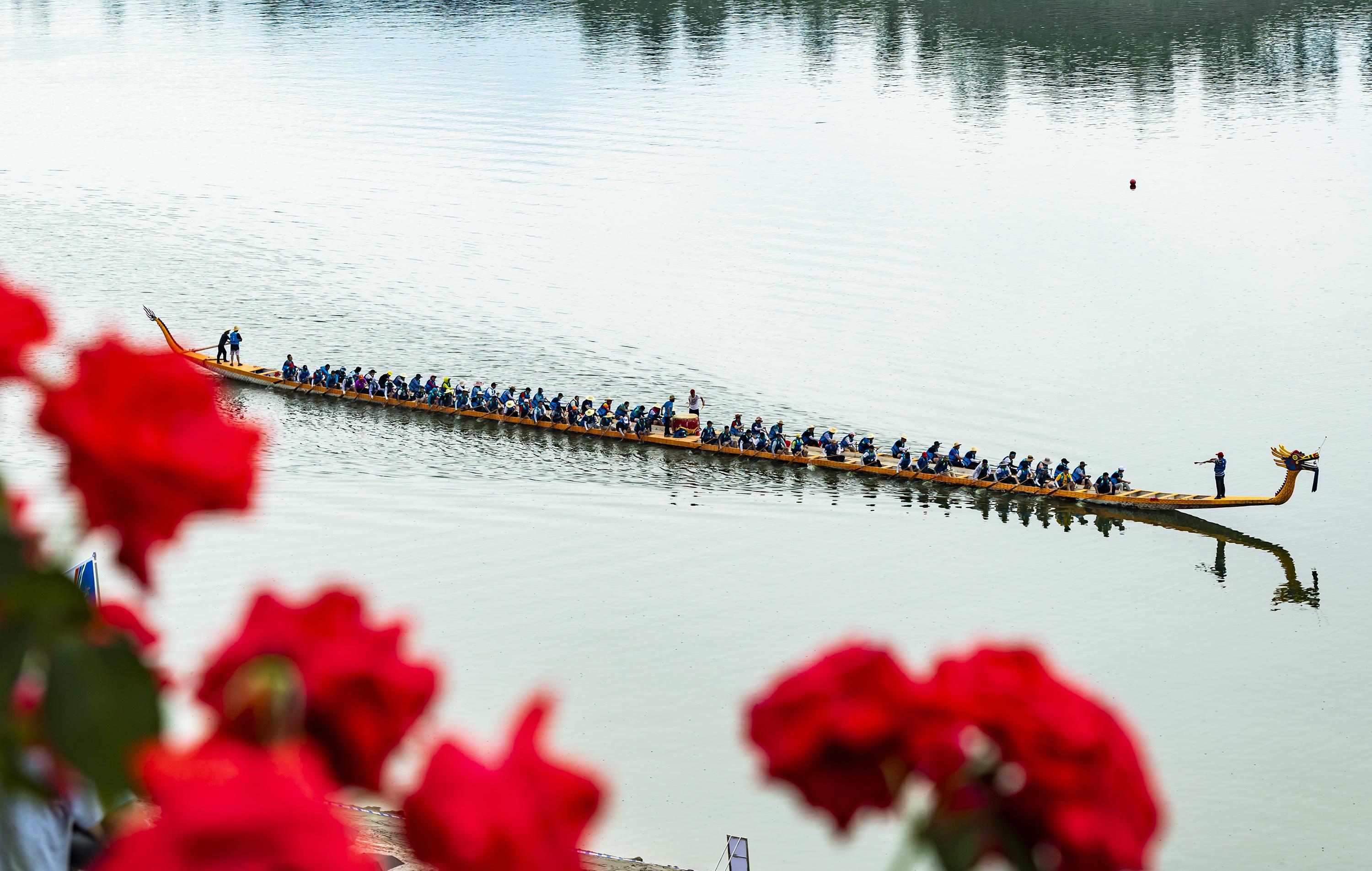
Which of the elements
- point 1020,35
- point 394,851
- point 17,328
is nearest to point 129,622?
point 17,328

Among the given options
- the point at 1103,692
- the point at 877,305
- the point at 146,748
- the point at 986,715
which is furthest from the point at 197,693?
the point at 877,305

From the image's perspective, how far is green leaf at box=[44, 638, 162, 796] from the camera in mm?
1725

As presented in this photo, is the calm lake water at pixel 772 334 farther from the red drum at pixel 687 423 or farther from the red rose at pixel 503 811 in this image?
the red drum at pixel 687 423

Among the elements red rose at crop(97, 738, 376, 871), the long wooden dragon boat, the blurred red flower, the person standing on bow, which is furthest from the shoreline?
the person standing on bow

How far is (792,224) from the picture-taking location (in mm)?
42500

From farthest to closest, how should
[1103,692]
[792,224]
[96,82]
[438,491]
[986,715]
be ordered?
[96,82] < [792,224] < [438,491] < [1103,692] < [986,715]

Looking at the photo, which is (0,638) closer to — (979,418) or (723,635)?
(723,635)

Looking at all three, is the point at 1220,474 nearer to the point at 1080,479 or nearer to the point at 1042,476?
the point at 1080,479

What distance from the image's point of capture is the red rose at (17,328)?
1.96m

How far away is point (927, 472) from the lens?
2653cm

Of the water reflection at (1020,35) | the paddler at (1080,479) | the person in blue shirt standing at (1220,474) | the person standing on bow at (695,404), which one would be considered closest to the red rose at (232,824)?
the paddler at (1080,479)

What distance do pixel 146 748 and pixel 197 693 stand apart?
0.36 ft

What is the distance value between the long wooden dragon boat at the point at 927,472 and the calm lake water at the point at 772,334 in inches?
13.2

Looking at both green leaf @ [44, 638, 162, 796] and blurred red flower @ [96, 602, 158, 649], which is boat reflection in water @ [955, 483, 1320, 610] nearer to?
blurred red flower @ [96, 602, 158, 649]
